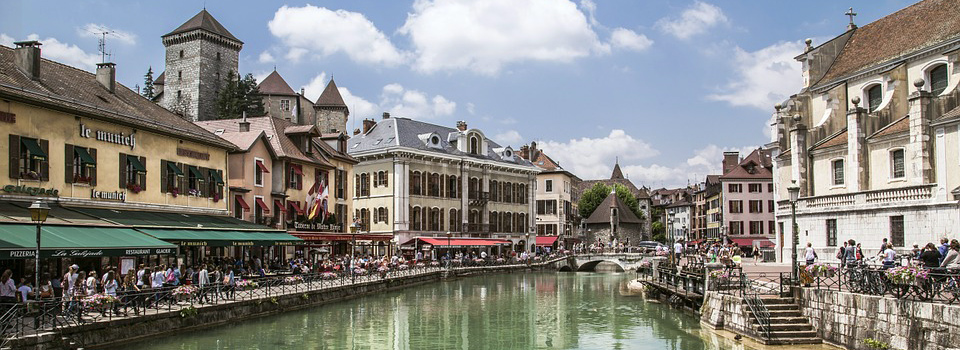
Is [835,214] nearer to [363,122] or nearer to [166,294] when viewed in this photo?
[166,294]

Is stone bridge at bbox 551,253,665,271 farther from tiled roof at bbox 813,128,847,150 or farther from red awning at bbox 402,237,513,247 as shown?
tiled roof at bbox 813,128,847,150

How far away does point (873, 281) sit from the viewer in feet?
A: 65.9

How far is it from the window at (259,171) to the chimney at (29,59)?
14.7m

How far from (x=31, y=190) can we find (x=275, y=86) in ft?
277

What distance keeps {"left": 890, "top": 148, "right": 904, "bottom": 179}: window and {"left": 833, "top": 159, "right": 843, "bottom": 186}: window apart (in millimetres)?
3837

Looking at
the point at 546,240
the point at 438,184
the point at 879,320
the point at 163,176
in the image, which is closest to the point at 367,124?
the point at 438,184

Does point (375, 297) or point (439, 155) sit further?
point (439, 155)

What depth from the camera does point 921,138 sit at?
31.8 m

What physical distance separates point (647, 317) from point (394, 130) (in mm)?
38203

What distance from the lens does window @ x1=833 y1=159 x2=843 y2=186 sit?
38.4 meters

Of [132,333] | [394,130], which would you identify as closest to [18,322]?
[132,333]

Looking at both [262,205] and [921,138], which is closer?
[921,138]

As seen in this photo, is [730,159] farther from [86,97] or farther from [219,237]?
[86,97]

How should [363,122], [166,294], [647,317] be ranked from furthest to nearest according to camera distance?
[363,122] < [647,317] < [166,294]
